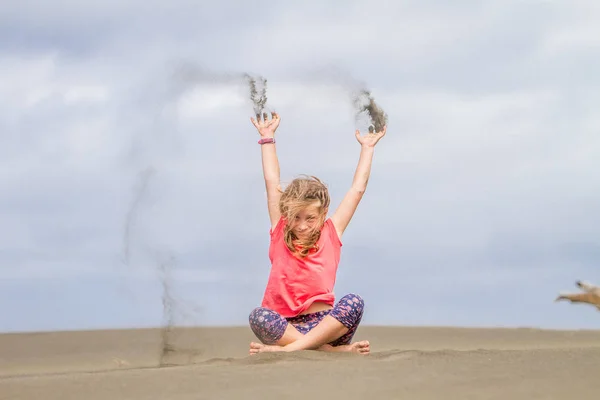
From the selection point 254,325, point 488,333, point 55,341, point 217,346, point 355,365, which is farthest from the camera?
point 488,333

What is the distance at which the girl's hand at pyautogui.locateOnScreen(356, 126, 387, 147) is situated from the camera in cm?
714

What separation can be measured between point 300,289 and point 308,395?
2.32 metres

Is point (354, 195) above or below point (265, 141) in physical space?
below

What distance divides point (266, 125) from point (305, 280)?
54.2 inches

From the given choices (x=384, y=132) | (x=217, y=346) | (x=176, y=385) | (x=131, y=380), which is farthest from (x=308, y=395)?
(x=217, y=346)

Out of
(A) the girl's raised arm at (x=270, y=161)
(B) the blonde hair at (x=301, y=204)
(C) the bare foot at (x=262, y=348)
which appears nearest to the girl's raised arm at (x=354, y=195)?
(B) the blonde hair at (x=301, y=204)

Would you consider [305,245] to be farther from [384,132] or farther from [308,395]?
[308,395]

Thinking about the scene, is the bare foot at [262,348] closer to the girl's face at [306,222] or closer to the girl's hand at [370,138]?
the girl's face at [306,222]

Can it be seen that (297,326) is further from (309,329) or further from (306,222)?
(306,222)

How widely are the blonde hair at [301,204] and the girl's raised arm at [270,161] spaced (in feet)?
0.64

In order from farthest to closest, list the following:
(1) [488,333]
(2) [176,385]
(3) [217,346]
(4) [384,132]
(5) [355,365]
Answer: (1) [488,333] → (3) [217,346] → (4) [384,132] → (5) [355,365] → (2) [176,385]

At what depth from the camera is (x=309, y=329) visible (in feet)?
21.0

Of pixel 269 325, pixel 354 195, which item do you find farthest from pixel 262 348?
pixel 354 195

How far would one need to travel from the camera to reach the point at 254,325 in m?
6.36
